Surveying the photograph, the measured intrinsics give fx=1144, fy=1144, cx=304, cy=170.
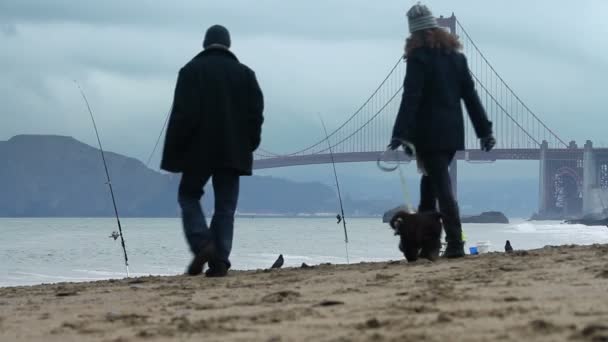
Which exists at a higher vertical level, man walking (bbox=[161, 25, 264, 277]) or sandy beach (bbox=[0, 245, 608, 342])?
man walking (bbox=[161, 25, 264, 277])

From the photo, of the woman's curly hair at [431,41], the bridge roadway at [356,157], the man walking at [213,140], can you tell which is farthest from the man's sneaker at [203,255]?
the bridge roadway at [356,157]

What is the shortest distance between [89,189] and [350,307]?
108 metres

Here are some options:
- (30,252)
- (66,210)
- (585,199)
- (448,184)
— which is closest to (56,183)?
(66,210)

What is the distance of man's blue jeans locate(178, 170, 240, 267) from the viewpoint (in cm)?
552

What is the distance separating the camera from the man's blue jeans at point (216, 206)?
5.52 m

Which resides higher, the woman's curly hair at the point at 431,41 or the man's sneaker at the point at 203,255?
the woman's curly hair at the point at 431,41

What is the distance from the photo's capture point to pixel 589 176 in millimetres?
77875

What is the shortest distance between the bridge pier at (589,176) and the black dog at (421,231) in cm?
7222

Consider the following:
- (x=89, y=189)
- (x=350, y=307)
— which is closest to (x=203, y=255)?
(x=350, y=307)

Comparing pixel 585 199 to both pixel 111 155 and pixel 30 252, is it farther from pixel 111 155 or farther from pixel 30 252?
pixel 30 252

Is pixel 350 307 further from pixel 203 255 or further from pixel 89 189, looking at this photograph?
pixel 89 189

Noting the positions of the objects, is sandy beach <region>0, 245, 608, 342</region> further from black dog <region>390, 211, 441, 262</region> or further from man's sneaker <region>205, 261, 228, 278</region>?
black dog <region>390, 211, 441, 262</region>

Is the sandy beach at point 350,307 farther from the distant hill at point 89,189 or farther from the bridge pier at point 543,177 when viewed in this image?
the distant hill at point 89,189

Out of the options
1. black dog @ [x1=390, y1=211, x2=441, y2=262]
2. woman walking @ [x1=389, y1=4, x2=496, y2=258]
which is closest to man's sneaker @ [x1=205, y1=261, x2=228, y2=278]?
black dog @ [x1=390, y1=211, x2=441, y2=262]
